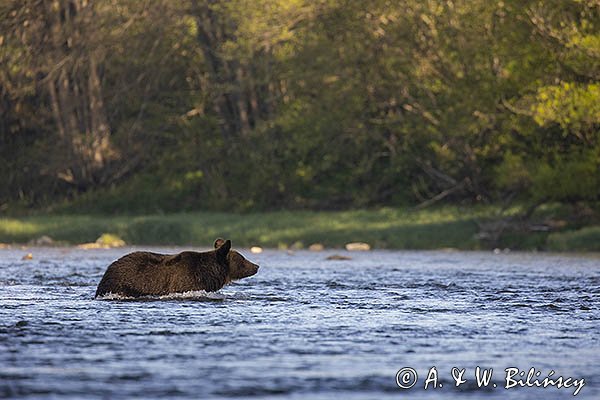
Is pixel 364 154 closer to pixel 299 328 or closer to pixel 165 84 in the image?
pixel 165 84

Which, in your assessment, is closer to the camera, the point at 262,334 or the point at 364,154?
the point at 262,334

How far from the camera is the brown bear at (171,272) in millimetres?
17391

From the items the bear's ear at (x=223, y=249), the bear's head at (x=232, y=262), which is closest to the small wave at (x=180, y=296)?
the bear's head at (x=232, y=262)

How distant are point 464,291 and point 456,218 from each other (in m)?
20.8

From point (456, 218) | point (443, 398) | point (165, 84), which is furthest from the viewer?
point (165, 84)

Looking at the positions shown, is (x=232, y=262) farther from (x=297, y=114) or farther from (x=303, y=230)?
(x=297, y=114)

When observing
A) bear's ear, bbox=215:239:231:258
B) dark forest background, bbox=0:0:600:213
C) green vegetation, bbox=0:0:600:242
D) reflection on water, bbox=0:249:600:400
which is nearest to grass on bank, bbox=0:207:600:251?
green vegetation, bbox=0:0:600:242

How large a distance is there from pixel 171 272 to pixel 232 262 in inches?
49.4

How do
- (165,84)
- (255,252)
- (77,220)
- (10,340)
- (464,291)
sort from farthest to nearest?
(165,84) → (77,220) → (255,252) → (464,291) → (10,340)

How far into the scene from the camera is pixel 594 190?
123ft

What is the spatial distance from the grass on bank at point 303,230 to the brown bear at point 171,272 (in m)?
19.9

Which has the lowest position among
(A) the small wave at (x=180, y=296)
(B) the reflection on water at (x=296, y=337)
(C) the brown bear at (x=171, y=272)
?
(B) the reflection on water at (x=296, y=337)

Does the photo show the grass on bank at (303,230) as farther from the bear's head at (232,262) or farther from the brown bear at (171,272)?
the brown bear at (171,272)

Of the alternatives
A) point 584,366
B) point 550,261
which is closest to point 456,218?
point 550,261
